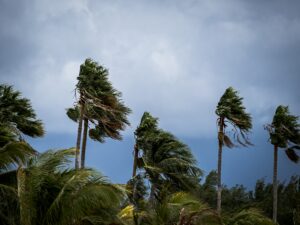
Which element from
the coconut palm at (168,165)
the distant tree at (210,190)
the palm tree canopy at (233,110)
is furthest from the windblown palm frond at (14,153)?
the distant tree at (210,190)

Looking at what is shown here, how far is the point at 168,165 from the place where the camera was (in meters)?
29.0

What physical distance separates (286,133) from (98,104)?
67.7 ft

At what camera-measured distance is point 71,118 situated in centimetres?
3366

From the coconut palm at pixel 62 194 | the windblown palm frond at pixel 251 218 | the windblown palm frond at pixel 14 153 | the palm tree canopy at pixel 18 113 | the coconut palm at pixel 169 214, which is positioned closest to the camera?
the coconut palm at pixel 62 194

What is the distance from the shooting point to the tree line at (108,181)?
12797mm

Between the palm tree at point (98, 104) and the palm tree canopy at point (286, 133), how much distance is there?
1795 cm

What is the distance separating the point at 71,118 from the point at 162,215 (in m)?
19.2

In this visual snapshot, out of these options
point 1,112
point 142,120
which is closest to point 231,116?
point 142,120

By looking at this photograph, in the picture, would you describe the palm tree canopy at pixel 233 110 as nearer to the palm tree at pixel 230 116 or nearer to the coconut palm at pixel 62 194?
the palm tree at pixel 230 116

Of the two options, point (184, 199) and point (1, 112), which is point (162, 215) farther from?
point (1, 112)

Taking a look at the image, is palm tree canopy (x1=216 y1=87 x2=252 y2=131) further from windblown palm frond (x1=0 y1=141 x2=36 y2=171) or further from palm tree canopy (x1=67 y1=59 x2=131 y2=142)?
windblown palm frond (x1=0 y1=141 x2=36 y2=171)

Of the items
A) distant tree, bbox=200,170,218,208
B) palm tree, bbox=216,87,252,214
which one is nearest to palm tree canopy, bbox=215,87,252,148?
palm tree, bbox=216,87,252,214

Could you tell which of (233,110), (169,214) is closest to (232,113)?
(233,110)

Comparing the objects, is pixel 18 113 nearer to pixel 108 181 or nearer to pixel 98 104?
pixel 98 104
